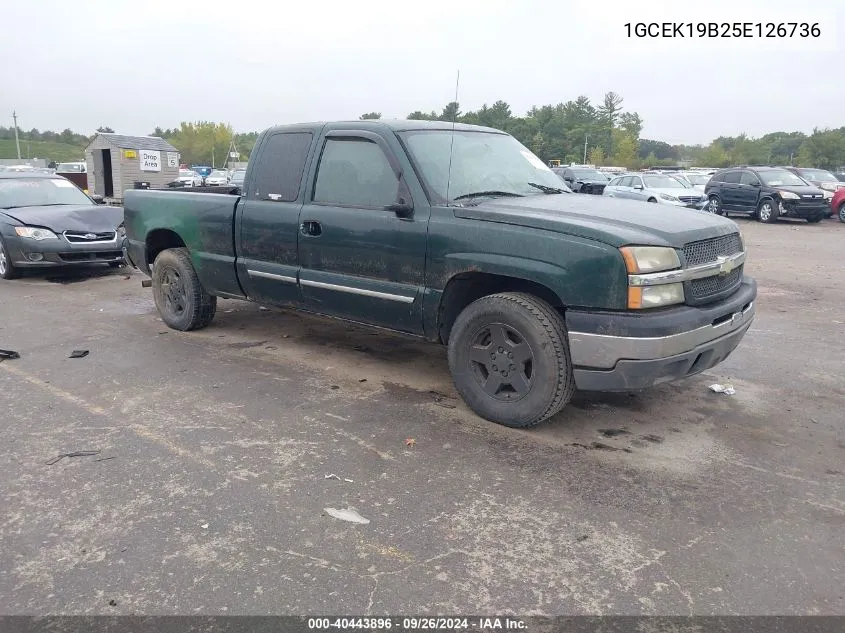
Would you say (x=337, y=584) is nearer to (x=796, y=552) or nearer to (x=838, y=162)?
(x=796, y=552)

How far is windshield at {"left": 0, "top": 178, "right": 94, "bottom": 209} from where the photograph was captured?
1019 cm

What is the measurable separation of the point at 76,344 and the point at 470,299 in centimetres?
394

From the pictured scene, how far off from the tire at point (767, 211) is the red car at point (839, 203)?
1.96 m

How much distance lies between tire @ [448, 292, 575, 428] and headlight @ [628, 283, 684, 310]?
47 centimetres

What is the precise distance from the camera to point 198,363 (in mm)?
5613

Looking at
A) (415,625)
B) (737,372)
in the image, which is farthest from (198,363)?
(737,372)

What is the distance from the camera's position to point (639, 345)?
3.65 metres

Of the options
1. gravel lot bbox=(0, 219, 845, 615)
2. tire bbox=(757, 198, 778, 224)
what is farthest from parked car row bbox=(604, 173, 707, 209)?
gravel lot bbox=(0, 219, 845, 615)

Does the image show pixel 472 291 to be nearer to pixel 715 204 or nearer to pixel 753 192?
pixel 753 192

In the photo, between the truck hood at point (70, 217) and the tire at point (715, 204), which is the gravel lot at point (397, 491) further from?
the tire at point (715, 204)

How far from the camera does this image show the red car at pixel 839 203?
20812 millimetres

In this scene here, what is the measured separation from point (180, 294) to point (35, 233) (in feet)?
13.7

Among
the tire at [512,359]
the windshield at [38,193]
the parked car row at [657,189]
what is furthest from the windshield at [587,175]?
the tire at [512,359]

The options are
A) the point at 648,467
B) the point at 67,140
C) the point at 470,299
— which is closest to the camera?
the point at 648,467
